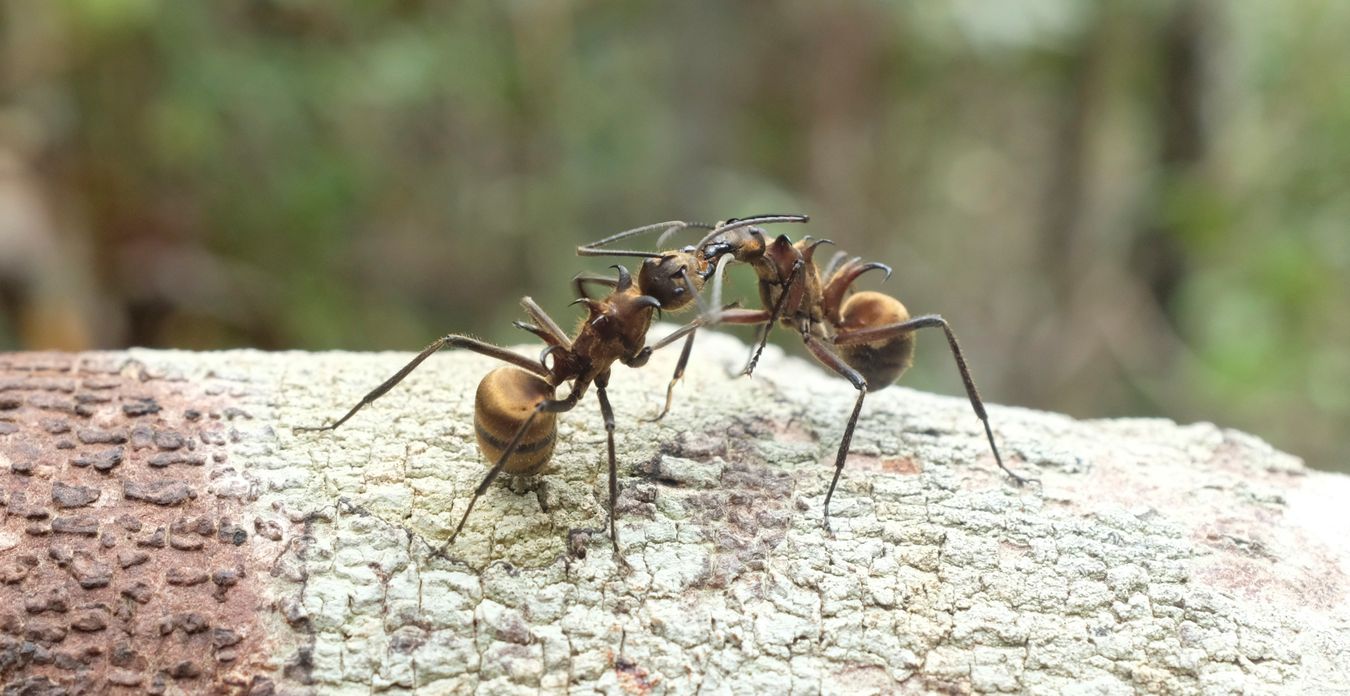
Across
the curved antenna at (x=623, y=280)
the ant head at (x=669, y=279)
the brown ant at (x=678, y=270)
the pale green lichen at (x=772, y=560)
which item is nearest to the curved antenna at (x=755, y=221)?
the brown ant at (x=678, y=270)

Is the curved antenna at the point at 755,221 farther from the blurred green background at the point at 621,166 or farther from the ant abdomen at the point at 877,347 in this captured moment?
the blurred green background at the point at 621,166

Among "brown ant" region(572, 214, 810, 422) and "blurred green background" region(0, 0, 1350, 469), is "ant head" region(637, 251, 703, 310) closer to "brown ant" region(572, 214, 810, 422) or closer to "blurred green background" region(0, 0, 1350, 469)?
"brown ant" region(572, 214, 810, 422)

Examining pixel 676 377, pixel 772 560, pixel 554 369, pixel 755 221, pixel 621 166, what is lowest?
pixel 772 560

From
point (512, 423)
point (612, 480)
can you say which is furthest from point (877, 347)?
point (512, 423)

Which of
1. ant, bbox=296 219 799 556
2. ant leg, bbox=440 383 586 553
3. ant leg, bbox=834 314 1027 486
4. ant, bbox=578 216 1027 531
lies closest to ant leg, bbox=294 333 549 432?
ant, bbox=296 219 799 556

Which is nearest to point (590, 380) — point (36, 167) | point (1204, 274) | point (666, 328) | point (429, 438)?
point (429, 438)

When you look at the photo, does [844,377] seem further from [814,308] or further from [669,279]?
[669,279]

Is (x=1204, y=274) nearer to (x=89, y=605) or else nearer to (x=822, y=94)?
(x=822, y=94)
